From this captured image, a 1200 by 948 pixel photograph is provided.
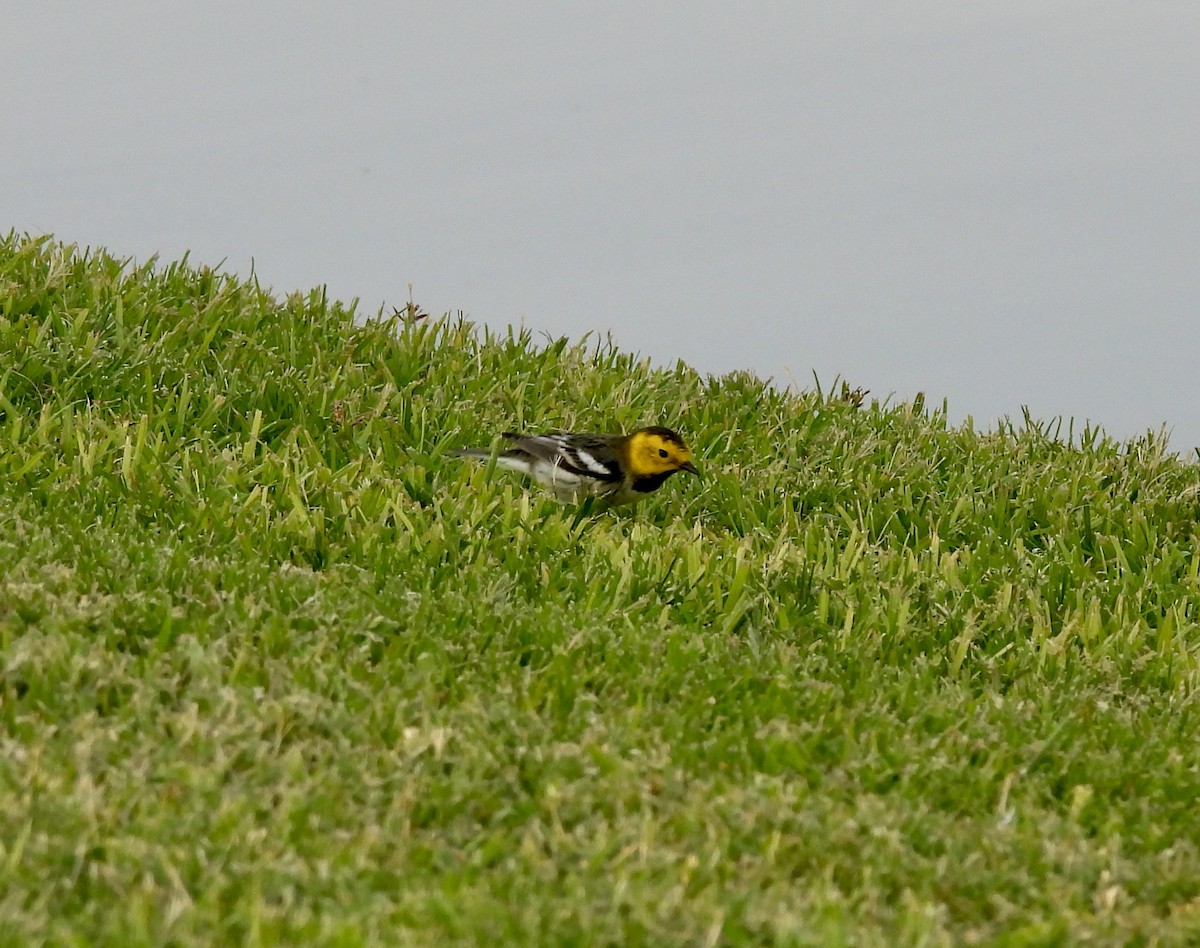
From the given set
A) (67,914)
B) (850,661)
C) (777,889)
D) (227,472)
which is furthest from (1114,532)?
(67,914)

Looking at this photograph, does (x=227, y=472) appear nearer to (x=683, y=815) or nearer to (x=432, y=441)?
(x=432, y=441)

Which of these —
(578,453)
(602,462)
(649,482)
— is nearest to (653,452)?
(649,482)

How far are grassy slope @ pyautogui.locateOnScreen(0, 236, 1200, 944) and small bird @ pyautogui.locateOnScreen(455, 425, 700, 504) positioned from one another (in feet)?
0.86

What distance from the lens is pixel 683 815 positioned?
16.1 feet

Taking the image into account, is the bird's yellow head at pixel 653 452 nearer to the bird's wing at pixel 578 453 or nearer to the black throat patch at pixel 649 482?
the black throat patch at pixel 649 482

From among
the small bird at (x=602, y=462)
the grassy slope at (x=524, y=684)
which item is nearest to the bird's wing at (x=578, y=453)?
the small bird at (x=602, y=462)

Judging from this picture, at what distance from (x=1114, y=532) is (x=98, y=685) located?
6936 mm

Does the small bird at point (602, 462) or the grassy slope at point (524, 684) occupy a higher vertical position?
the small bird at point (602, 462)

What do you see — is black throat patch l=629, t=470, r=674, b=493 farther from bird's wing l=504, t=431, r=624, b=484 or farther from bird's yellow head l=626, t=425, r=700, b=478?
bird's wing l=504, t=431, r=624, b=484

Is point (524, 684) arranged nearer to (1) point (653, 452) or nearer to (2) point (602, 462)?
(2) point (602, 462)

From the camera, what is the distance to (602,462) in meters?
9.16

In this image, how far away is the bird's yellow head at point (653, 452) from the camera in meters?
9.27

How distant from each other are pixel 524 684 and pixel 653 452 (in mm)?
3636

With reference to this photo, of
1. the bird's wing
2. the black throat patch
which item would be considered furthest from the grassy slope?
the bird's wing
